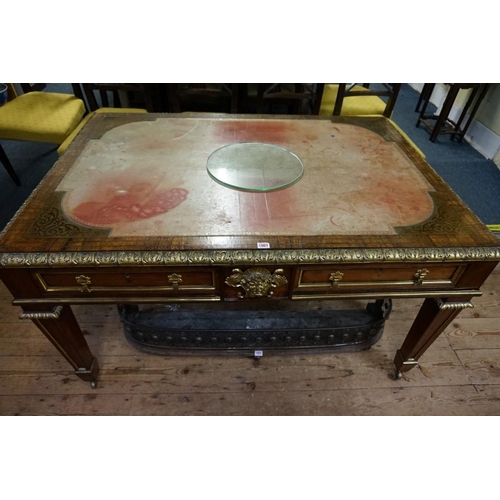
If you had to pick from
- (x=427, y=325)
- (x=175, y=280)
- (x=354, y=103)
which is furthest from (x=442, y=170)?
(x=175, y=280)

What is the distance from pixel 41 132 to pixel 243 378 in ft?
7.02

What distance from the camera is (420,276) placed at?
109 cm

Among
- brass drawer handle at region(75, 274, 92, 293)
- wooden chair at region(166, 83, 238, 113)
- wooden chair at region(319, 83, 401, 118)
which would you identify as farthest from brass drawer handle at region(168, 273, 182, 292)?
wooden chair at region(319, 83, 401, 118)

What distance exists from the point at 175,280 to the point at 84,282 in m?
0.29

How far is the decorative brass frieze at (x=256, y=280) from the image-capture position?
1.06 meters

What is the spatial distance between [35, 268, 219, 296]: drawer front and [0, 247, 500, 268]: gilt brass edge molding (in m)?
0.06

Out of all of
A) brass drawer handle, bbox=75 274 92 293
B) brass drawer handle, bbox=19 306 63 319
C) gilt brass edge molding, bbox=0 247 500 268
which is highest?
gilt brass edge molding, bbox=0 247 500 268

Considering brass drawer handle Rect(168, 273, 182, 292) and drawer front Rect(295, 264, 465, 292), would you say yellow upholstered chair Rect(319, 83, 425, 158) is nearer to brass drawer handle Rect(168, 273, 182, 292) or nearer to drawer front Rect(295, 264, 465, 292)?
drawer front Rect(295, 264, 465, 292)

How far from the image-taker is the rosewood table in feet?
3.29

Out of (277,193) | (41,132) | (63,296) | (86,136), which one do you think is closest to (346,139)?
(277,193)

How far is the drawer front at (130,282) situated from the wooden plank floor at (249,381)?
64 cm

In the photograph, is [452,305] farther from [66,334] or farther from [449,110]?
[449,110]

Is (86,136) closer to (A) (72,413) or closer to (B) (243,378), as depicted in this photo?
(A) (72,413)

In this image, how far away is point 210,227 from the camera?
107 cm
